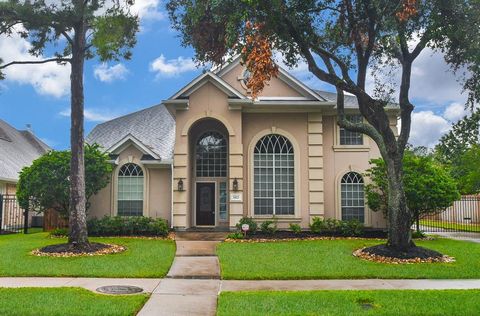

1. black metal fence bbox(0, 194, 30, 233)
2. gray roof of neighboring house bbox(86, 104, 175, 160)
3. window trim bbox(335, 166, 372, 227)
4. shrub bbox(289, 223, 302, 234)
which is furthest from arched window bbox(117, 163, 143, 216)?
window trim bbox(335, 166, 372, 227)

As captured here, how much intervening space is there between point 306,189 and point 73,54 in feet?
35.6

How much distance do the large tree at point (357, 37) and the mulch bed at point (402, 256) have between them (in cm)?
23

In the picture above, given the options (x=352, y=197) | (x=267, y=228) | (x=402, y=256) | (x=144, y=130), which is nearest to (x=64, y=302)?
(x=402, y=256)

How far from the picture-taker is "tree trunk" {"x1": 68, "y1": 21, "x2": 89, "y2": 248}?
49.8ft

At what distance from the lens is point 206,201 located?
22.0 m

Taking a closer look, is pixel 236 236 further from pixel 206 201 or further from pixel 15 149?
pixel 15 149

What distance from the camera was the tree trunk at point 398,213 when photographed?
1404cm

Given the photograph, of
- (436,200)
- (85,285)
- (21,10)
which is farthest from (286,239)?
(21,10)

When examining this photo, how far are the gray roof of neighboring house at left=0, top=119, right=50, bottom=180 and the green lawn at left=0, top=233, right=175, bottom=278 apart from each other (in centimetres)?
1211

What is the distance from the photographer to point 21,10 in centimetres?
1471

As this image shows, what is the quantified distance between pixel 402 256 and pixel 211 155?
10788 millimetres

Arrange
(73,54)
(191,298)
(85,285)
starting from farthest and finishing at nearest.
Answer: (73,54), (85,285), (191,298)

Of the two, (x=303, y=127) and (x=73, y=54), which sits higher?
(x=73, y=54)

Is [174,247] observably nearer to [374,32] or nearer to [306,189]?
[306,189]
